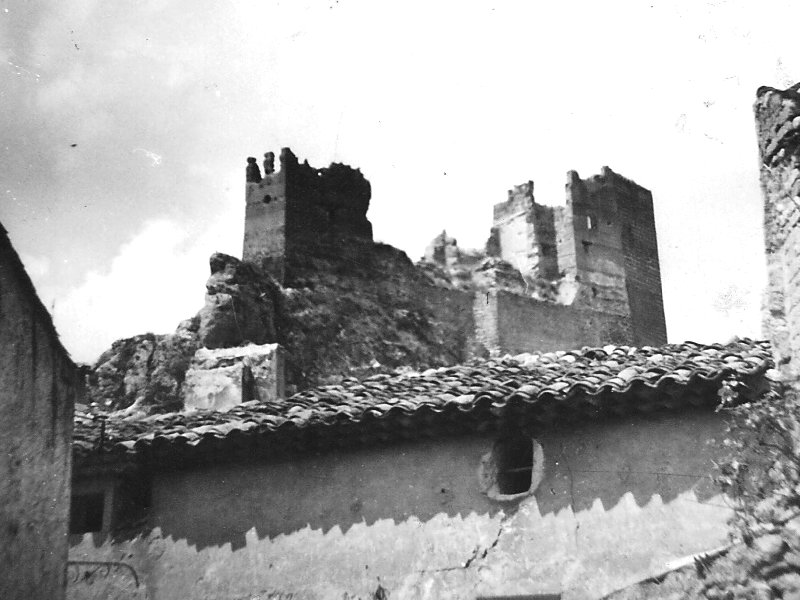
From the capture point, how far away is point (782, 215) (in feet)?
25.4

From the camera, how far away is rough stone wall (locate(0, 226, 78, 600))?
6.12 metres

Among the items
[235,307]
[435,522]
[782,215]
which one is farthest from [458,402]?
[235,307]

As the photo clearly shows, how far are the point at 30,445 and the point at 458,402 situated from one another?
365 centimetres

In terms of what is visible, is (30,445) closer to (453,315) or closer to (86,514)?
(86,514)

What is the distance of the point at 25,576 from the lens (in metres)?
6.11

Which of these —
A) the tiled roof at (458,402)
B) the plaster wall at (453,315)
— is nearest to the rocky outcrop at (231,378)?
the tiled roof at (458,402)

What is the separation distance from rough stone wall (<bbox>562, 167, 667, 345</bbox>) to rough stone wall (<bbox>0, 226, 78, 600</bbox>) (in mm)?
28883

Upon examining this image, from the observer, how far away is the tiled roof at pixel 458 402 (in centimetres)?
827

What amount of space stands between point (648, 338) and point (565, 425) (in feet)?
91.2

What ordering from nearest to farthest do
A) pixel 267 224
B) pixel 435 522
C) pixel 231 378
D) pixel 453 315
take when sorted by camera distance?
pixel 435 522 < pixel 231 378 < pixel 267 224 < pixel 453 315

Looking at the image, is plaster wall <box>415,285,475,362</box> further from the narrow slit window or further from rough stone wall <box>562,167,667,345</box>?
the narrow slit window

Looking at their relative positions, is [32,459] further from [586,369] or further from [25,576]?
[586,369]

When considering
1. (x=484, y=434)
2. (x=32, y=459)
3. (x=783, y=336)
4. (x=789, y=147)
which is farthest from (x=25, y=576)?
(x=789, y=147)

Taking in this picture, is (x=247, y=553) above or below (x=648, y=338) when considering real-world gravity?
below
